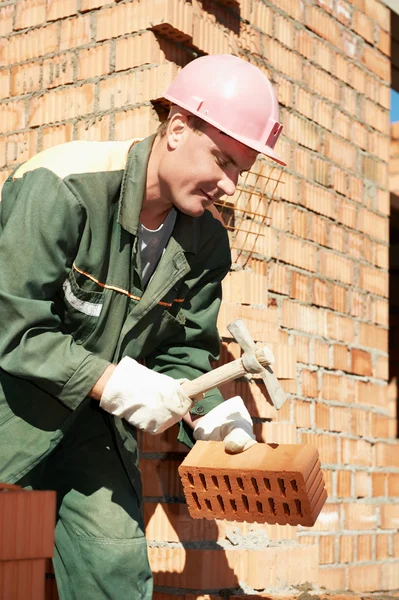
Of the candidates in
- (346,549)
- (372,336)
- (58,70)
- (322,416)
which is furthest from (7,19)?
(346,549)

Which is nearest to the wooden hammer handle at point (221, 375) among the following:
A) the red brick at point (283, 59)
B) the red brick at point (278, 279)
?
the red brick at point (278, 279)

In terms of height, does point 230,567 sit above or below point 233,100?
below

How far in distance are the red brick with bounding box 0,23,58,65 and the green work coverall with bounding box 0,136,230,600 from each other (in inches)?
46.6

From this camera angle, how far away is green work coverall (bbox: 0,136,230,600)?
8.75 feet

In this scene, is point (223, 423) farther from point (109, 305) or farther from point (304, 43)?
point (304, 43)

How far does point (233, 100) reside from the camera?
2875 millimetres

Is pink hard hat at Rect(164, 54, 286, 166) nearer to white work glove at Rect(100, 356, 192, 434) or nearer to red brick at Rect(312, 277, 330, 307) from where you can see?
white work glove at Rect(100, 356, 192, 434)

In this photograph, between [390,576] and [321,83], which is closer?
[321,83]

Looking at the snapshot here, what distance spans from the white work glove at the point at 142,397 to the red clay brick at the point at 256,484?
0.17 metres

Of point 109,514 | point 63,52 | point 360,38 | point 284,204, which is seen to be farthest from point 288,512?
point 360,38

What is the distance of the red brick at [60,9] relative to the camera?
3.96m

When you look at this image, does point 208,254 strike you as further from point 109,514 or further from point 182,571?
point 182,571

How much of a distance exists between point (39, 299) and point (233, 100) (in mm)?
824

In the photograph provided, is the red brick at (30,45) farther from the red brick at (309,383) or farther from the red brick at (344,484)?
the red brick at (344,484)
